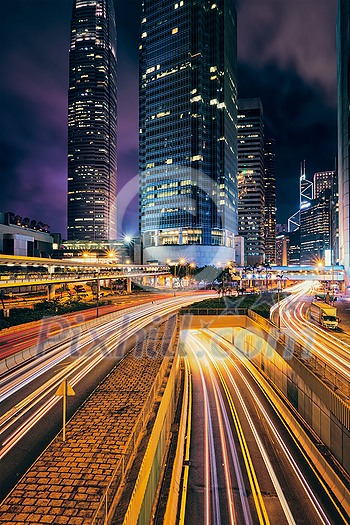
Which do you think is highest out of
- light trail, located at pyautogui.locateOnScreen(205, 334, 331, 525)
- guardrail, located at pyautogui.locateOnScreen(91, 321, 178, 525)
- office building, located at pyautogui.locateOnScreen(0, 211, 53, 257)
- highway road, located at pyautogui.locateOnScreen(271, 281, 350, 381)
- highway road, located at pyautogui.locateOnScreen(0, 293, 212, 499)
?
office building, located at pyautogui.locateOnScreen(0, 211, 53, 257)

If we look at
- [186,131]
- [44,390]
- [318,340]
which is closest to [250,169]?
[186,131]

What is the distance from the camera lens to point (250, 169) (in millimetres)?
180750

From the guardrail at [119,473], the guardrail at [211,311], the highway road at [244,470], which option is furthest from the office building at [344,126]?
the guardrail at [119,473]

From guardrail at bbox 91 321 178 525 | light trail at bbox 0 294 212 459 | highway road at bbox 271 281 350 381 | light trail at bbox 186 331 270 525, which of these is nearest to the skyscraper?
highway road at bbox 271 281 350 381

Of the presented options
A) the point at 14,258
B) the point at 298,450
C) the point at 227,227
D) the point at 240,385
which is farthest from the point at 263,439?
the point at 227,227

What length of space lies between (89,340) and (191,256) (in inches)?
3611

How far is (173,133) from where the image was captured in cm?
12319

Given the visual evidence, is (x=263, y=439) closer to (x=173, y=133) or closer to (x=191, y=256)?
(x=191, y=256)

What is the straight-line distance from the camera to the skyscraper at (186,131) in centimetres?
11969

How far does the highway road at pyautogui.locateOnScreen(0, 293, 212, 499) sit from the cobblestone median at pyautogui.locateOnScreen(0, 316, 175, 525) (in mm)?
1077

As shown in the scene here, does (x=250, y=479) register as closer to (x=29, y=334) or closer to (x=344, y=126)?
(x=29, y=334)

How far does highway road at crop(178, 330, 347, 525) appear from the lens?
1054cm

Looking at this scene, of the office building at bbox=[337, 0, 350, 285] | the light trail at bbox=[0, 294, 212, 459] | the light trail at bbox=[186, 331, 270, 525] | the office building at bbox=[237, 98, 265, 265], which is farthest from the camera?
the office building at bbox=[237, 98, 265, 265]

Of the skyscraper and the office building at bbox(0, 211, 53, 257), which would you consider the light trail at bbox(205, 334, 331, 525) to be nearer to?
the office building at bbox(0, 211, 53, 257)
